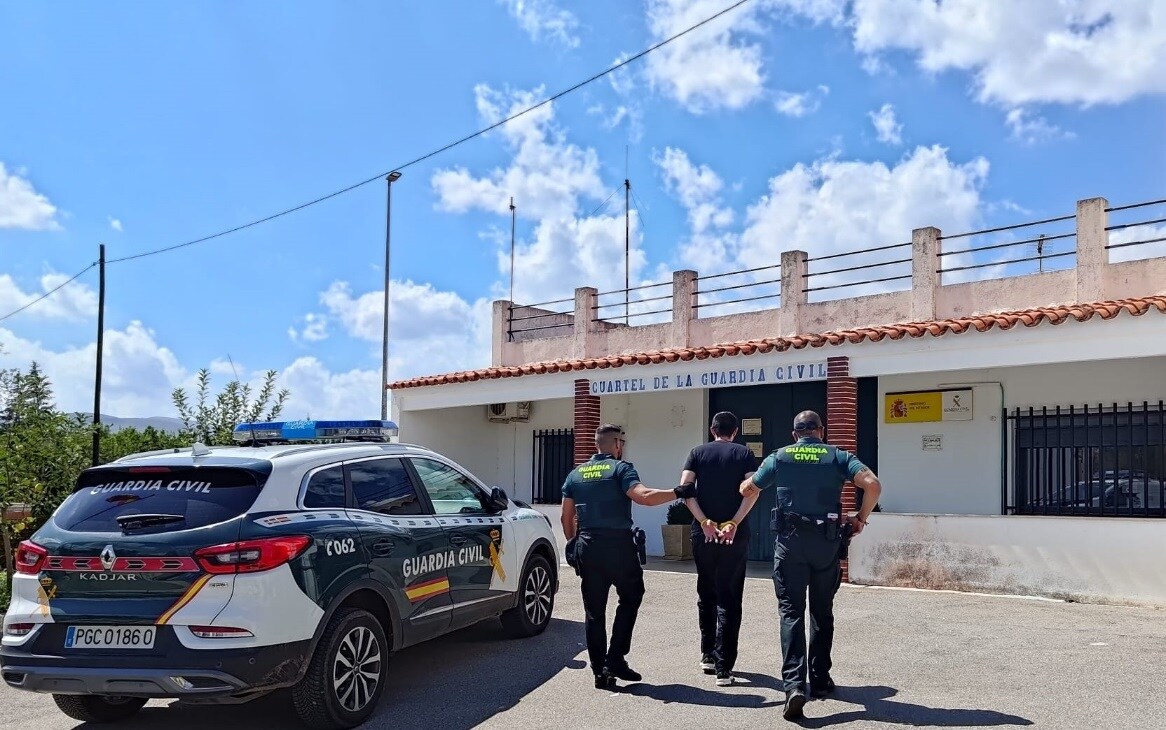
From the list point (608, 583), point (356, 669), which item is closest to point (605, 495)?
point (608, 583)

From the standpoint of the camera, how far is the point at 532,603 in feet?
26.6

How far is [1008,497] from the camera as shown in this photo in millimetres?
12039

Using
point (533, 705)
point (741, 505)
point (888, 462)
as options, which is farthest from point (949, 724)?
point (888, 462)

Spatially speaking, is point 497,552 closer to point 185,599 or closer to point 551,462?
point 185,599

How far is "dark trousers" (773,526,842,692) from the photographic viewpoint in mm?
5777

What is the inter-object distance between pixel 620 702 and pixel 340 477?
215cm

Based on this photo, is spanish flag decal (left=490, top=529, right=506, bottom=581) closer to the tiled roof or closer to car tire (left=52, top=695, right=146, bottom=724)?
car tire (left=52, top=695, right=146, bottom=724)

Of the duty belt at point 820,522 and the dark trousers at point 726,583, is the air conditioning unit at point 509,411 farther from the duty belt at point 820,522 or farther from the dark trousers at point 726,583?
the duty belt at point 820,522

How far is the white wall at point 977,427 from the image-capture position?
11.2 meters

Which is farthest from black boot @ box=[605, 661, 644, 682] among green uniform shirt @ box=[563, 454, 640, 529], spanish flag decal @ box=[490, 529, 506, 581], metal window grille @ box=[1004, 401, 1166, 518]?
metal window grille @ box=[1004, 401, 1166, 518]

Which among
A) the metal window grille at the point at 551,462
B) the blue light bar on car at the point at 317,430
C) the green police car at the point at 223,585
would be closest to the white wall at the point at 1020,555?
the metal window grille at the point at 551,462

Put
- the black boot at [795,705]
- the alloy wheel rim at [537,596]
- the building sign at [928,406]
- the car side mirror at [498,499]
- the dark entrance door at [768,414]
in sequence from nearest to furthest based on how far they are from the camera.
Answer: the black boot at [795,705], the car side mirror at [498,499], the alloy wheel rim at [537,596], the building sign at [928,406], the dark entrance door at [768,414]

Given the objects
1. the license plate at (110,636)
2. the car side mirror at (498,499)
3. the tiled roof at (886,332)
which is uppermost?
the tiled roof at (886,332)

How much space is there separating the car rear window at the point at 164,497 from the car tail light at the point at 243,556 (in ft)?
0.65
